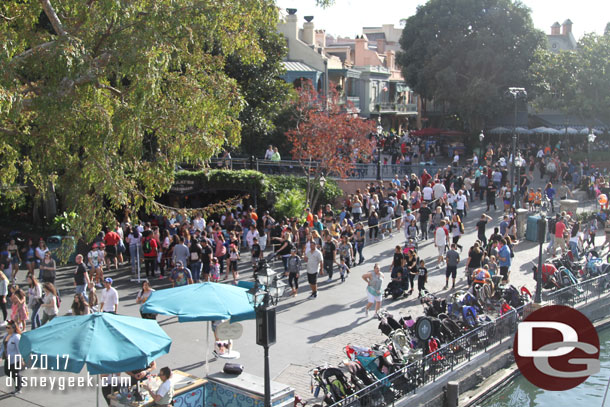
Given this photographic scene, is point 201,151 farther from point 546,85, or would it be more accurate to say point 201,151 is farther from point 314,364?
point 546,85

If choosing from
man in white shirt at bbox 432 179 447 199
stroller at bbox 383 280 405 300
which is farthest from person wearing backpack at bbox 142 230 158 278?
man in white shirt at bbox 432 179 447 199

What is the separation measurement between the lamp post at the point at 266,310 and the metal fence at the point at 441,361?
174cm

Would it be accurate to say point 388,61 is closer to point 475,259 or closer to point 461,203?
point 461,203

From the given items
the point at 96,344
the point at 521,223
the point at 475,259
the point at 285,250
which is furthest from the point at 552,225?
the point at 96,344

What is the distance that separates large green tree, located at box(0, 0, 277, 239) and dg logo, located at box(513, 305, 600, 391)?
870cm

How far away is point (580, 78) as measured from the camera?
138 feet

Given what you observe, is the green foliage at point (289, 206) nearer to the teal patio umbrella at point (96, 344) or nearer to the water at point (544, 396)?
the water at point (544, 396)

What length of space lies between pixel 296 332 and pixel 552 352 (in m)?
6.23

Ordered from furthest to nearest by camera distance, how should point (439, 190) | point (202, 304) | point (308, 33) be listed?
point (308, 33) → point (439, 190) → point (202, 304)

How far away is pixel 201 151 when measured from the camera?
15797 mm

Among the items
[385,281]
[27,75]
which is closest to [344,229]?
[385,281]

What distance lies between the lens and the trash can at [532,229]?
23.7 m

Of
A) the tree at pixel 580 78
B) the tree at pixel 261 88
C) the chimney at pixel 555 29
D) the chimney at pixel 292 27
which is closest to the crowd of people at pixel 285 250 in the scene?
the tree at pixel 261 88

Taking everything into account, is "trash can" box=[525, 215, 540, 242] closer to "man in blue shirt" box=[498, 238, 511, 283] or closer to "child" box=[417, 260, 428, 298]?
"man in blue shirt" box=[498, 238, 511, 283]
